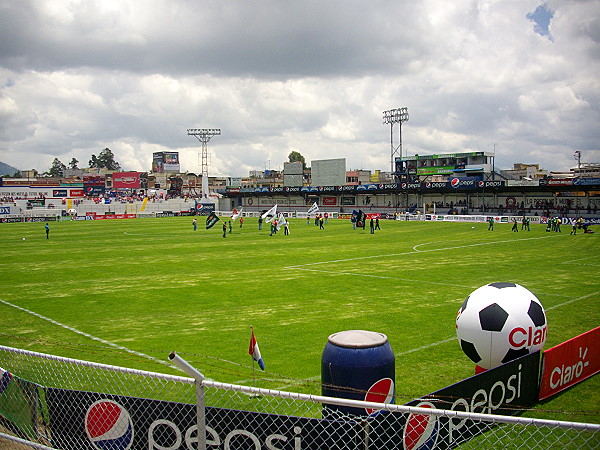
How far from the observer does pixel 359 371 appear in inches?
243

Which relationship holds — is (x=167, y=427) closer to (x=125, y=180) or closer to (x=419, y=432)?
(x=419, y=432)

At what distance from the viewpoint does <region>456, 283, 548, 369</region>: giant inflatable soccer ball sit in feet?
27.0

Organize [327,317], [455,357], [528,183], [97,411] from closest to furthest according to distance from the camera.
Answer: [97,411] → [455,357] → [327,317] → [528,183]

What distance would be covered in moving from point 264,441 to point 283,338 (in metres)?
7.78

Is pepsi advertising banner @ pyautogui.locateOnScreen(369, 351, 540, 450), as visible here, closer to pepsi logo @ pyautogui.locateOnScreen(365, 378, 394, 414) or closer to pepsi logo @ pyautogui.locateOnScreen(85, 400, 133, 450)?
pepsi logo @ pyautogui.locateOnScreen(365, 378, 394, 414)

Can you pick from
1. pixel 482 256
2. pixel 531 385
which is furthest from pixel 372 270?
pixel 531 385

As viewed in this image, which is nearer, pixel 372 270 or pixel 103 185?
pixel 372 270

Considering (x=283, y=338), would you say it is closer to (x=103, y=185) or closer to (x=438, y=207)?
(x=438, y=207)

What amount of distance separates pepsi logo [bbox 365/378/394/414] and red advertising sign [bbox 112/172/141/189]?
144 metres

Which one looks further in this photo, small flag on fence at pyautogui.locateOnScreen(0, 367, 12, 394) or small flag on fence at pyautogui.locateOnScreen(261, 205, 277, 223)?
small flag on fence at pyautogui.locateOnScreen(261, 205, 277, 223)

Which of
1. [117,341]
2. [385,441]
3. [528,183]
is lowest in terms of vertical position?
[117,341]

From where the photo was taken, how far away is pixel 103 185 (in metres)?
148

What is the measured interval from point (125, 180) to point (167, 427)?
145m

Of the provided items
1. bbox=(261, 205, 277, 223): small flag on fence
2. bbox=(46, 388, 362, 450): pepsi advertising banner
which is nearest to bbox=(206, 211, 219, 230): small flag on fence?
bbox=(261, 205, 277, 223): small flag on fence
